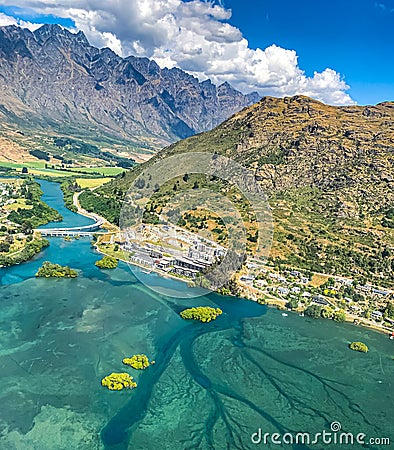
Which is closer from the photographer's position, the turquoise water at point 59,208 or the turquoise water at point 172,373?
the turquoise water at point 172,373

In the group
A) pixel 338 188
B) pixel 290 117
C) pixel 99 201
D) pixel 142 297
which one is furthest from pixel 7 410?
pixel 290 117

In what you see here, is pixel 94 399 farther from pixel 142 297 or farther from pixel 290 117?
pixel 290 117

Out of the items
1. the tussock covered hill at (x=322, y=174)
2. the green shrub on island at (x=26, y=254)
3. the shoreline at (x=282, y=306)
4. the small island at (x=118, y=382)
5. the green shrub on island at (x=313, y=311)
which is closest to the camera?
the small island at (x=118, y=382)

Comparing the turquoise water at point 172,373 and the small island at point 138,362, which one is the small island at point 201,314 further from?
the small island at point 138,362

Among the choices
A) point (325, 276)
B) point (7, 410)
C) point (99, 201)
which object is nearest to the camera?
point (7, 410)

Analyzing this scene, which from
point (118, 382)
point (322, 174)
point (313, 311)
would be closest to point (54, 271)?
point (118, 382)

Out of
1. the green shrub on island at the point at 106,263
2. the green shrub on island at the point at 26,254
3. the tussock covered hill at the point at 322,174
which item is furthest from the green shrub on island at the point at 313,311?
the green shrub on island at the point at 26,254
